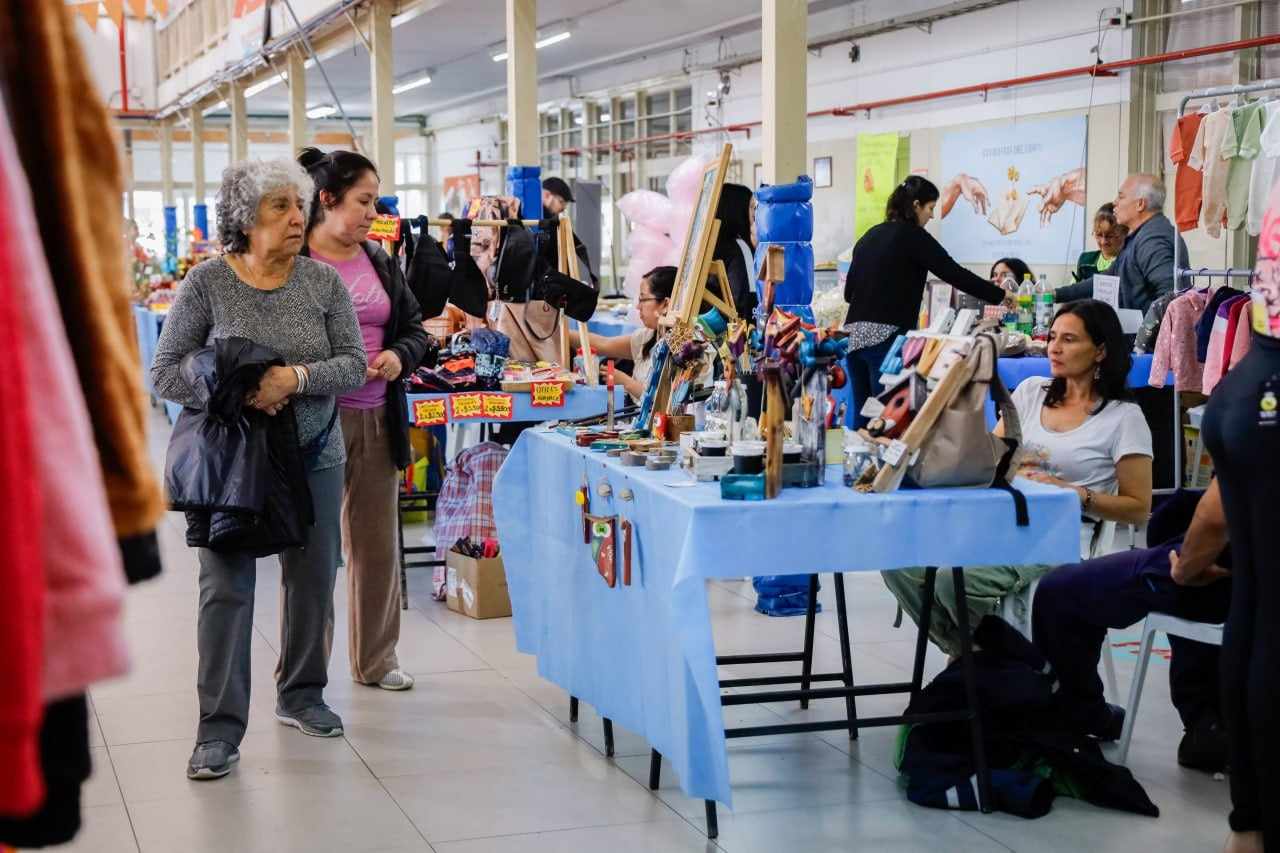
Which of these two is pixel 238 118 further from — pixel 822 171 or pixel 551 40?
pixel 822 171

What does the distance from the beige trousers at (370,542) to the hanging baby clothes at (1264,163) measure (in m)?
4.39

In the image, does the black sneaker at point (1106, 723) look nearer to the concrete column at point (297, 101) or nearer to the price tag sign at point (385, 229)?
the price tag sign at point (385, 229)

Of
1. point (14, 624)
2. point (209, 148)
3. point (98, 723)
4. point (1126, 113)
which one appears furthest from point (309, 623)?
point (209, 148)

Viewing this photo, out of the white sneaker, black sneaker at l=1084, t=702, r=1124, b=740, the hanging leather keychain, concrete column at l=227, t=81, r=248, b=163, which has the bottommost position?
the white sneaker

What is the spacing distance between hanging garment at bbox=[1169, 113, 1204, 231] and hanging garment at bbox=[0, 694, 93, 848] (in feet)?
23.1

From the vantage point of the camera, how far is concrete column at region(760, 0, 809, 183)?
487 cm

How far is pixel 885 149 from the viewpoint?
1255cm

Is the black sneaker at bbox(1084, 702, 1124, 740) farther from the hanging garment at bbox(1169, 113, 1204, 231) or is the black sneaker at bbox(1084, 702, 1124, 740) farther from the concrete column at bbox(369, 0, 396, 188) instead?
the concrete column at bbox(369, 0, 396, 188)

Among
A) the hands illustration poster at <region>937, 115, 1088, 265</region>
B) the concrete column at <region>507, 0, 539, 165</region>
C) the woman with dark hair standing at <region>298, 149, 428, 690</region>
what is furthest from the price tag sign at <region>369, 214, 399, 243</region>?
the hands illustration poster at <region>937, 115, 1088, 265</region>

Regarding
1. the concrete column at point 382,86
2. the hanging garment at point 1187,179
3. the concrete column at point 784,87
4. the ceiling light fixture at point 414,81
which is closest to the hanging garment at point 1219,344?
the hanging garment at point 1187,179

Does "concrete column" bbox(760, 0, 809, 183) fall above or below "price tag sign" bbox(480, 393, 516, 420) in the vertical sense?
above

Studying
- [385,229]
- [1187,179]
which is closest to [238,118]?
[1187,179]

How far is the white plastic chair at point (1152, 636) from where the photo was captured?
3346 millimetres

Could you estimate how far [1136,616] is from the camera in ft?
11.4
